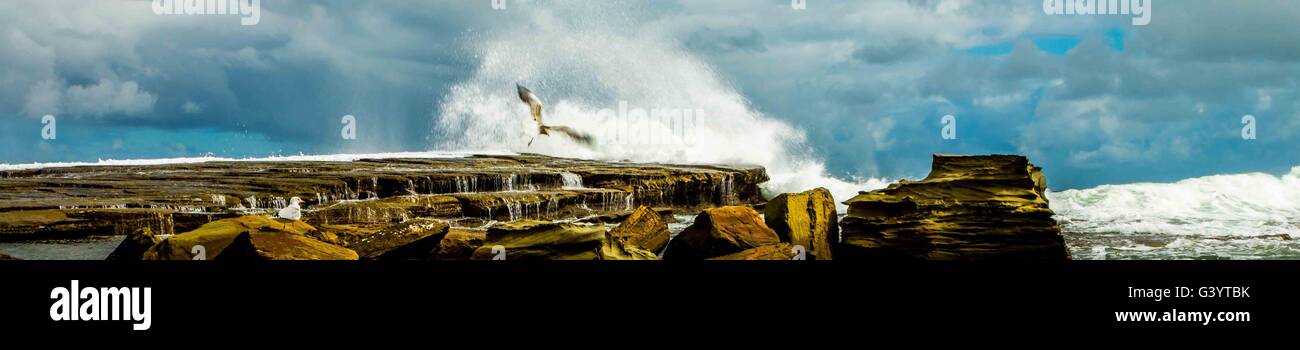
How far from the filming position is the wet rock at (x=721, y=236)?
490 inches

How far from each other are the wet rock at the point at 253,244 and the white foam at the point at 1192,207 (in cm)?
1544

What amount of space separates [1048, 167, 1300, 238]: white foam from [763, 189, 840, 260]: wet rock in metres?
9.64

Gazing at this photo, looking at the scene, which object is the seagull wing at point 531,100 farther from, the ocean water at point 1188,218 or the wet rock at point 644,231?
the wet rock at point 644,231

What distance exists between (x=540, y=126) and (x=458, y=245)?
23851 millimetres

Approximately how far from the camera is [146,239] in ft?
37.2

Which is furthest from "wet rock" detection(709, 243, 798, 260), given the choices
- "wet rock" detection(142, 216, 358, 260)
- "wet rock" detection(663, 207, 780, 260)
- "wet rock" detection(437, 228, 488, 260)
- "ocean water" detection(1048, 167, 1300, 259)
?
"ocean water" detection(1048, 167, 1300, 259)

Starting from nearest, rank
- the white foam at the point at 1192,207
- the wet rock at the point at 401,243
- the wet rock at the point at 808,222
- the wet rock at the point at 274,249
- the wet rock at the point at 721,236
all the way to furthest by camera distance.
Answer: the wet rock at the point at 274,249, the wet rock at the point at 401,243, the wet rock at the point at 721,236, the wet rock at the point at 808,222, the white foam at the point at 1192,207

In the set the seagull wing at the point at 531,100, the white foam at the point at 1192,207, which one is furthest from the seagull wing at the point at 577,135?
the white foam at the point at 1192,207

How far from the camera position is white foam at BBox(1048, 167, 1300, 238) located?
21625 millimetres

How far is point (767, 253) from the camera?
11.8m

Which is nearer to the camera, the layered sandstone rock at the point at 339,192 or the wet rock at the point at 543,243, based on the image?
the wet rock at the point at 543,243
